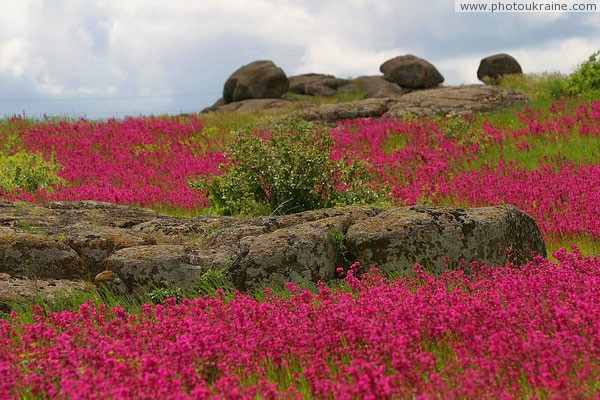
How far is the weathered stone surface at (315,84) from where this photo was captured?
151 ft

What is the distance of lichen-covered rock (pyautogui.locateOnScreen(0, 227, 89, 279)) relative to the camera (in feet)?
26.7

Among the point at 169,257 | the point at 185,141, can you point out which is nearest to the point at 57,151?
the point at 185,141

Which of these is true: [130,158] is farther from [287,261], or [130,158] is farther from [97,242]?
[287,261]

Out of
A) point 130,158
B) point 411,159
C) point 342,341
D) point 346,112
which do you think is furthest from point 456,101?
point 342,341

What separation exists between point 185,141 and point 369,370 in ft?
74.4

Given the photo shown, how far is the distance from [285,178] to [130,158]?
40.1 feet

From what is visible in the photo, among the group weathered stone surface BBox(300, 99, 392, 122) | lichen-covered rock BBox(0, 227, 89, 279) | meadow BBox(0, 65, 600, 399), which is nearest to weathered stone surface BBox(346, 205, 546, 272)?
meadow BBox(0, 65, 600, 399)

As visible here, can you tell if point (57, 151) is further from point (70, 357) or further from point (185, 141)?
point (70, 357)

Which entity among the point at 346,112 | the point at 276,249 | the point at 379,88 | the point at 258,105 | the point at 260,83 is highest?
the point at 260,83

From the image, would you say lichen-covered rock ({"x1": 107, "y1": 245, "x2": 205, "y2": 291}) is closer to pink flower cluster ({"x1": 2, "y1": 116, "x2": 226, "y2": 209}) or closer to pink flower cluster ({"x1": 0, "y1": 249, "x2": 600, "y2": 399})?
pink flower cluster ({"x1": 0, "y1": 249, "x2": 600, "y2": 399})

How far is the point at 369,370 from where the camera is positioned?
3789 millimetres

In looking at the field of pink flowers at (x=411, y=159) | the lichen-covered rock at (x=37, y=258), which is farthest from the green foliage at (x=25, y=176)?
the lichen-covered rock at (x=37, y=258)

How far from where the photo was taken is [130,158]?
22.8 meters

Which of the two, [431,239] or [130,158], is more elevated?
[130,158]
